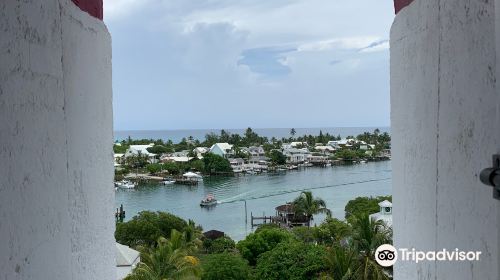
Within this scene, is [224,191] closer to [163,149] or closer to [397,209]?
[163,149]

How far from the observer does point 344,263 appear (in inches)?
443

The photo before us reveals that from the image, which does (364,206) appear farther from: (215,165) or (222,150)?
(222,150)

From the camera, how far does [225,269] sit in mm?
14023

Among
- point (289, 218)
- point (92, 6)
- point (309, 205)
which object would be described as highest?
point (92, 6)

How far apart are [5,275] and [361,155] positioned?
247ft

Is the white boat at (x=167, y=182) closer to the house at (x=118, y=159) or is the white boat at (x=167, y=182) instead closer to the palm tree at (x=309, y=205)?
the house at (x=118, y=159)

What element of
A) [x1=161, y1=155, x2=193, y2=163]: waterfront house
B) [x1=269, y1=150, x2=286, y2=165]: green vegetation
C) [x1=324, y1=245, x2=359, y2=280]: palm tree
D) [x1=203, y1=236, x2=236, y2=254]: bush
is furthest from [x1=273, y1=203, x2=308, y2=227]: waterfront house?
[x1=269, y1=150, x2=286, y2=165]: green vegetation

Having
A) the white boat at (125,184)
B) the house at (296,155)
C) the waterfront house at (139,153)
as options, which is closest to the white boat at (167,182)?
the white boat at (125,184)

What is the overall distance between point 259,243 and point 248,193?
87.3ft

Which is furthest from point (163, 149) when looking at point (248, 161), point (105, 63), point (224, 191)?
point (105, 63)

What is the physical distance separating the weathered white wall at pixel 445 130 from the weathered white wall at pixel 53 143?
1400 mm

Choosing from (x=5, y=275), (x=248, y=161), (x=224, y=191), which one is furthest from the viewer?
(x=248, y=161)

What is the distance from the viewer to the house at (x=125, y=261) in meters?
13.4

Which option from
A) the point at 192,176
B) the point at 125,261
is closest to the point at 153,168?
the point at 192,176
